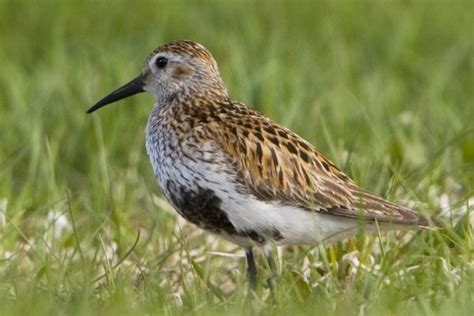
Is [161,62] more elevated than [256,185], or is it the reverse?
[161,62]

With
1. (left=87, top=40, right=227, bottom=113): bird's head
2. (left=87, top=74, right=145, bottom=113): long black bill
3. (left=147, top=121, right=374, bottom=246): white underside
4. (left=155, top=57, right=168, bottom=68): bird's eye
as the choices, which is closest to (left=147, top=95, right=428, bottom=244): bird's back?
(left=147, top=121, right=374, bottom=246): white underside

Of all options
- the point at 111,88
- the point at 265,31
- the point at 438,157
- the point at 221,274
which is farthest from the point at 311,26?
the point at 221,274

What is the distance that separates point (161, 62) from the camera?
787 centimetres

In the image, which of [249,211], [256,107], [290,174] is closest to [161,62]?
[290,174]

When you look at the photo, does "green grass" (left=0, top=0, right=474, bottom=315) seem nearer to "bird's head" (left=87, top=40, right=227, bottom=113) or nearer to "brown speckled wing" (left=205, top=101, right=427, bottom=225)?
"brown speckled wing" (left=205, top=101, right=427, bottom=225)

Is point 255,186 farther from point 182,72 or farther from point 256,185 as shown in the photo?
point 182,72

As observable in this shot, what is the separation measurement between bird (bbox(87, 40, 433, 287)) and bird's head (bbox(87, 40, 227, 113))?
37 centimetres

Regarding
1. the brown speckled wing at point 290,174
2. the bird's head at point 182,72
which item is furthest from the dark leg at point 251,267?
the bird's head at point 182,72

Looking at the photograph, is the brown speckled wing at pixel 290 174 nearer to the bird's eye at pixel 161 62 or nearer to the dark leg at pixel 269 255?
the dark leg at pixel 269 255

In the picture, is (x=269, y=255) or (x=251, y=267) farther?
(x=251, y=267)

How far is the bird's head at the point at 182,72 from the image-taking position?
7770mm

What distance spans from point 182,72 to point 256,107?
1.66 meters

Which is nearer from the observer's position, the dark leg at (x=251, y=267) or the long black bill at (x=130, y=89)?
the dark leg at (x=251, y=267)

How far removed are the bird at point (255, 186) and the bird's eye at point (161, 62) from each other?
52cm
